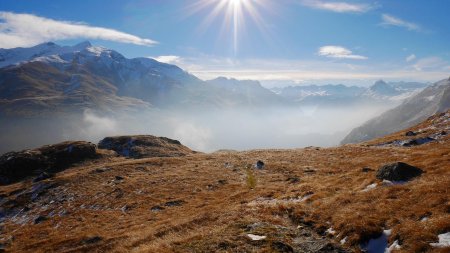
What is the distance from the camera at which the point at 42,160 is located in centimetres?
9256

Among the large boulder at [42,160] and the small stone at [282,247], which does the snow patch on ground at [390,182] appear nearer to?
the small stone at [282,247]

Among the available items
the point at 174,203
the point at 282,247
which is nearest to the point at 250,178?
the point at 174,203

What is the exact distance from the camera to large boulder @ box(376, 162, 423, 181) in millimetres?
28859

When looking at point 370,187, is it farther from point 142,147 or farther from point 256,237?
point 142,147

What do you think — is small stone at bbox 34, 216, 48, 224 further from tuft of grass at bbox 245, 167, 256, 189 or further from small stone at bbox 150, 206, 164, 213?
tuft of grass at bbox 245, 167, 256, 189

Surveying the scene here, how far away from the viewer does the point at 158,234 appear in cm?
2764

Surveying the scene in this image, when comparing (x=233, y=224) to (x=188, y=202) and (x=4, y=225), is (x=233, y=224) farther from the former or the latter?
(x=4, y=225)

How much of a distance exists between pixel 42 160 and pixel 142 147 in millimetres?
29927

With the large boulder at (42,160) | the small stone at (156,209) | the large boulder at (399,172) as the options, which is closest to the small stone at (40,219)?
the small stone at (156,209)

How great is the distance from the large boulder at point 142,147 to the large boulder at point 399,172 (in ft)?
270

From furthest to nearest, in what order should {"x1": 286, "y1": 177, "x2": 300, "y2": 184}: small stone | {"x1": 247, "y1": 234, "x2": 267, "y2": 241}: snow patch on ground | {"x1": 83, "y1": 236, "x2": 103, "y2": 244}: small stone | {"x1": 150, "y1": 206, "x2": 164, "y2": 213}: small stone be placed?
{"x1": 286, "y1": 177, "x2": 300, "y2": 184}: small stone → {"x1": 150, "y1": 206, "x2": 164, "y2": 213}: small stone → {"x1": 83, "y1": 236, "x2": 103, "y2": 244}: small stone → {"x1": 247, "y1": 234, "x2": 267, "y2": 241}: snow patch on ground

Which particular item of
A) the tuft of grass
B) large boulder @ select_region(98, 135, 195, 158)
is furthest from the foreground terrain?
large boulder @ select_region(98, 135, 195, 158)

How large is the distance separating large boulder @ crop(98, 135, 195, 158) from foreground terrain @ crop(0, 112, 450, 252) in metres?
28.9

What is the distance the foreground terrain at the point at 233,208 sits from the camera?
20.0m
